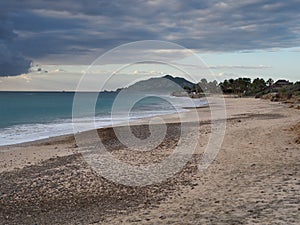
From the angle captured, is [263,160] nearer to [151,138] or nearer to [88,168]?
[88,168]

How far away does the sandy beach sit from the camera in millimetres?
7281

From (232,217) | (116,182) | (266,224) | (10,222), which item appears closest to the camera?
(266,224)

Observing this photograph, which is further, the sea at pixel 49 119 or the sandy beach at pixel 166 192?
the sea at pixel 49 119

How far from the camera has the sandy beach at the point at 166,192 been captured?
728 centimetres

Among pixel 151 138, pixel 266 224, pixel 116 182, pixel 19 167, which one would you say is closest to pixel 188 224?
pixel 266 224

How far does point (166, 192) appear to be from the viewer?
9.39 meters

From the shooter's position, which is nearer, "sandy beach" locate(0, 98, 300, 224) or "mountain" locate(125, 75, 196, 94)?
"sandy beach" locate(0, 98, 300, 224)

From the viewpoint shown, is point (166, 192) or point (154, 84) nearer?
point (166, 192)

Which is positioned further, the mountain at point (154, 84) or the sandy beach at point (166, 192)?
the mountain at point (154, 84)

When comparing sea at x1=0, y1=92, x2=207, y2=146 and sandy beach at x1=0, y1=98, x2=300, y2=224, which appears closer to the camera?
sandy beach at x1=0, y1=98, x2=300, y2=224

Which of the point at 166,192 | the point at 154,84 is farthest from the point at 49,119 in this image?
the point at 166,192

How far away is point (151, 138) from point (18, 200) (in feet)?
38.5

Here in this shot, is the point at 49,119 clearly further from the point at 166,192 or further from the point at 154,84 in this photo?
the point at 166,192

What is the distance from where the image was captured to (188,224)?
22.0 ft
